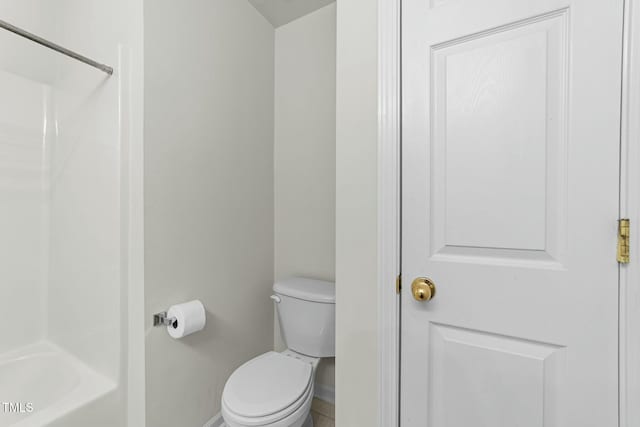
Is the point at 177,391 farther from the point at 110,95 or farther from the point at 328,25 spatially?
the point at 328,25

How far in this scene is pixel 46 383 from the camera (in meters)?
1.44

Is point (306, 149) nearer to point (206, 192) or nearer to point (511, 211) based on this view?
point (206, 192)

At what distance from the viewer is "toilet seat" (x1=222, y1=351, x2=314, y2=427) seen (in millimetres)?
1121

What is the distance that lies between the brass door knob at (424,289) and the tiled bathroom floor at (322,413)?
1221mm

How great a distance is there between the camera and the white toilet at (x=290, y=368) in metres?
1.14

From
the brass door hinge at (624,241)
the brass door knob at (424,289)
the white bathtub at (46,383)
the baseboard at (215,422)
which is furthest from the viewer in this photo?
the baseboard at (215,422)

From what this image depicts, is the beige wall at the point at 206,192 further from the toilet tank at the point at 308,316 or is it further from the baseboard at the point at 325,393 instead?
the baseboard at the point at 325,393

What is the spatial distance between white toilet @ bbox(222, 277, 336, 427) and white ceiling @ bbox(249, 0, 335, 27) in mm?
1628

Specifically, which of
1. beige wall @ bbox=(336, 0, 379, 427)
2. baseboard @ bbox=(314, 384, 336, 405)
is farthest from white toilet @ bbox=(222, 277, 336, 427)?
beige wall @ bbox=(336, 0, 379, 427)

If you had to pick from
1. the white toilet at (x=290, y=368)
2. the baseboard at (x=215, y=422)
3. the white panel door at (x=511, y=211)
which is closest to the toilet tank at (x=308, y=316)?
the white toilet at (x=290, y=368)

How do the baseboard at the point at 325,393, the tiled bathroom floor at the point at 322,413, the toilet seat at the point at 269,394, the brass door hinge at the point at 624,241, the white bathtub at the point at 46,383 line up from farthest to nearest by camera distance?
the baseboard at the point at 325,393 < the tiled bathroom floor at the point at 322,413 < the white bathtub at the point at 46,383 < the toilet seat at the point at 269,394 < the brass door hinge at the point at 624,241

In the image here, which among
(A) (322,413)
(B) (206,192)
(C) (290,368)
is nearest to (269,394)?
(C) (290,368)

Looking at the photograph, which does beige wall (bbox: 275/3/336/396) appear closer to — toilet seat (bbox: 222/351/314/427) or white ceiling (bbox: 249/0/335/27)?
white ceiling (bbox: 249/0/335/27)

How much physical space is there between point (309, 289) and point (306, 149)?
86 cm
